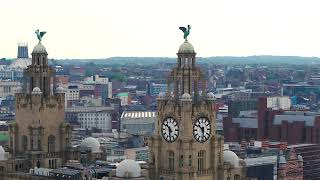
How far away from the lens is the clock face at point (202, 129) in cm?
6431

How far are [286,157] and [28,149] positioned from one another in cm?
5045

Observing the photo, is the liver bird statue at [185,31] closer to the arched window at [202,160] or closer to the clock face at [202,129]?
the clock face at [202,129]

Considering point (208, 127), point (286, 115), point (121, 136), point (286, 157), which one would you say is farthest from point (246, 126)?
point (208, 127)

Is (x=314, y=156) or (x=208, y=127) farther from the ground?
(x=208, y=127)

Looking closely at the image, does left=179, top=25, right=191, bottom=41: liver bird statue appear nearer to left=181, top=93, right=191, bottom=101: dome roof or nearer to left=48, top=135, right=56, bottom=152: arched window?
left=181, top=93, right=191, bottom=101: dome roof

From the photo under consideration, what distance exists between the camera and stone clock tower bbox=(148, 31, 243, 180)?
63625 mm

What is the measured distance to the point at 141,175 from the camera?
65.2 meters

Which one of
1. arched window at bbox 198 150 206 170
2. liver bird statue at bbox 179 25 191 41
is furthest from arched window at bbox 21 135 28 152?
liver bird statue at bbox 179 25 191 41

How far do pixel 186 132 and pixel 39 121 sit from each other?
53.9 ft

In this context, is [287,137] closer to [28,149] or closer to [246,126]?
[246,126]

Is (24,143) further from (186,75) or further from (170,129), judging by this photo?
(186,75)

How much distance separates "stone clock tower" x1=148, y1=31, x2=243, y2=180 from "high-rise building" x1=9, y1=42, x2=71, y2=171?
514 inches

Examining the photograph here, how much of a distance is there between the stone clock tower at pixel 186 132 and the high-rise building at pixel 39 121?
13045 millimetres

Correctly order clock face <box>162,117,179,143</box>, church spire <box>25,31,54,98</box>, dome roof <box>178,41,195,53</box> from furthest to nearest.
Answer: church spire <box>25,31,54,98</box> < dome roof <box>178,41,195,53</box> < clock face <box>162,117,179,143</box>
